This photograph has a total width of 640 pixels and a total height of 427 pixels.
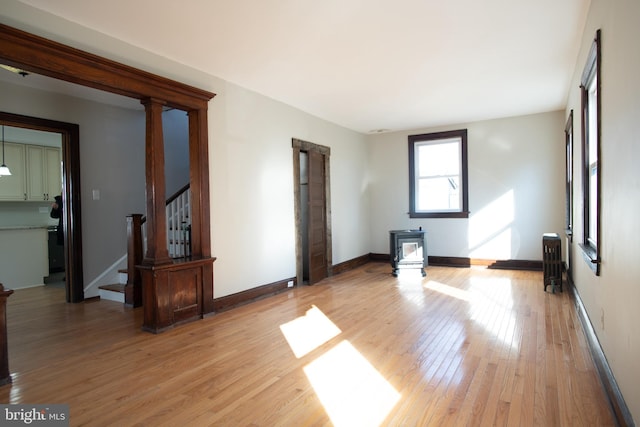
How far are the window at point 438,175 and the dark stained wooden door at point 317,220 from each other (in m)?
2.24

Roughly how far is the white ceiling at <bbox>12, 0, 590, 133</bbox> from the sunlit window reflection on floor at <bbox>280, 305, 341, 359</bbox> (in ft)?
8.97

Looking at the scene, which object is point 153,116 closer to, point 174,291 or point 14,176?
point 174,291

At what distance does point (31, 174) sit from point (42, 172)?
18 centimetres

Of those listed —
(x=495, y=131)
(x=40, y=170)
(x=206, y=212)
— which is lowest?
(x=206, y=212)

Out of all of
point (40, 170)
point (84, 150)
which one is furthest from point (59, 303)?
point (40, 170)

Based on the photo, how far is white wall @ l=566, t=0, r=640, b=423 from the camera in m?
1.66

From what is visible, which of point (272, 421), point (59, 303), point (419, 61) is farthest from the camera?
point (59, 303)

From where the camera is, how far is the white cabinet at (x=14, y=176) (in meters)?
6.48

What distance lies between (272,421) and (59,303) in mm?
4205

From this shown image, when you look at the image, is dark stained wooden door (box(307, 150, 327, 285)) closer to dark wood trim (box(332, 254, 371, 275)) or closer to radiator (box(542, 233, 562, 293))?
dark wood trim (box(332, 254, 371, 275))

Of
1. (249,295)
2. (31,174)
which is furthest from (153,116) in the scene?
(31,174)

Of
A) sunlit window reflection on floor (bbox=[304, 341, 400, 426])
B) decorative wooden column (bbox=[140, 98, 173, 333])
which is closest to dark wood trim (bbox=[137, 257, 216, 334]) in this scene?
decorative wooden column (bbox=[140, 98, 173, 333])

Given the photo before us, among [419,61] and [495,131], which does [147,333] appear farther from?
[495,131]

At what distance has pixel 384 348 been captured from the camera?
9.96 feet
